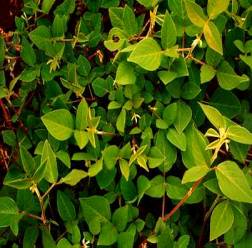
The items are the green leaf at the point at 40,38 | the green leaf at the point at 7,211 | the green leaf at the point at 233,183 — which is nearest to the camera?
the green leaf at the point at 233,183

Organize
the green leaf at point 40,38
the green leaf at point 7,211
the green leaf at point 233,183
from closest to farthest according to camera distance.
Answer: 1. the green leaf at point 233,183
2. the green leaf at point 7,211
3. the green leaf at point 40,38

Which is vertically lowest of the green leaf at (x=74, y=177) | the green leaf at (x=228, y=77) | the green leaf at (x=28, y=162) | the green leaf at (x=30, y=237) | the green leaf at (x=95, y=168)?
the green leaf at (x=30, y=237)

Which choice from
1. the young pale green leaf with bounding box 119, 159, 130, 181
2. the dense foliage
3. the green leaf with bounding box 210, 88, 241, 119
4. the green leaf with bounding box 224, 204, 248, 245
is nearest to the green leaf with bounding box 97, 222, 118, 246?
the dense foliage

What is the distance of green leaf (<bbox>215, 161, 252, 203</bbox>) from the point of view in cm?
87

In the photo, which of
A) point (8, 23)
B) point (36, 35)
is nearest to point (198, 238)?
point (36, 35)

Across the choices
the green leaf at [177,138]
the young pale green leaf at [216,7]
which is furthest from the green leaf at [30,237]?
the young pale green leaf at [216,7]

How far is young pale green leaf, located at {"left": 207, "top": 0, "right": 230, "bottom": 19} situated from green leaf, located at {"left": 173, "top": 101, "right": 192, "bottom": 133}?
0.18 meters

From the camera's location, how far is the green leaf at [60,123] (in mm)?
982

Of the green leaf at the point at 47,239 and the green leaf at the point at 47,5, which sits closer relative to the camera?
the green leaf at the point at 47,239

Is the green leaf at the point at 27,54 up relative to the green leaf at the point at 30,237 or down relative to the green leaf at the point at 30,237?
up

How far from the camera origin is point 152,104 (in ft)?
3.47

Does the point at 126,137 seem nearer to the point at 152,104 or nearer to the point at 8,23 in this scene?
the point at 152,104

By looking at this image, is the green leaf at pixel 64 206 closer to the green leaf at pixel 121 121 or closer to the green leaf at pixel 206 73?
the green leaf at pixel 121 121

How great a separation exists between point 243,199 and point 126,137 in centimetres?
28
